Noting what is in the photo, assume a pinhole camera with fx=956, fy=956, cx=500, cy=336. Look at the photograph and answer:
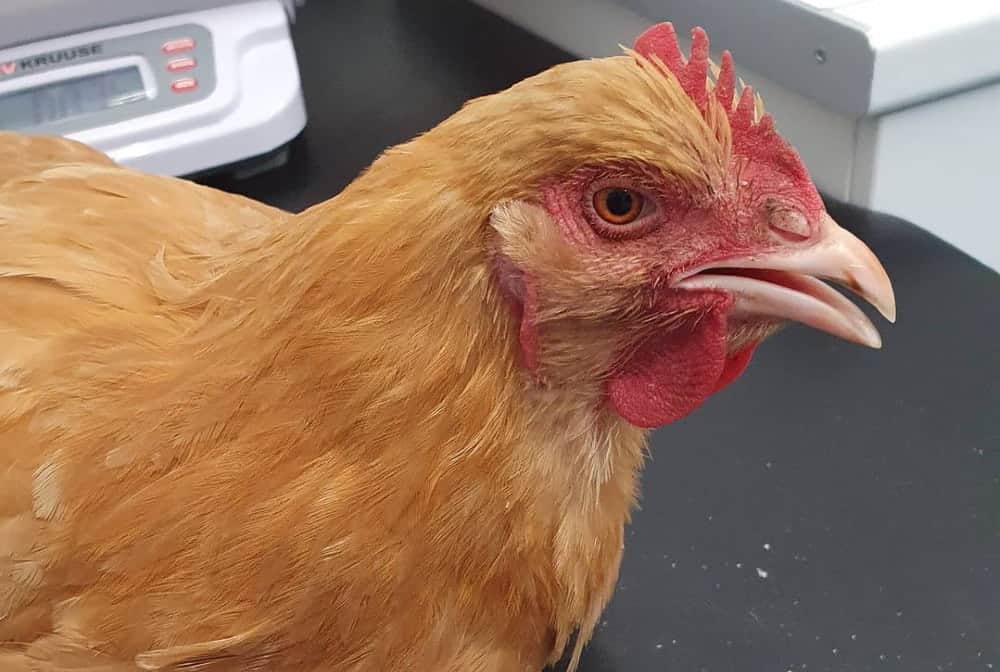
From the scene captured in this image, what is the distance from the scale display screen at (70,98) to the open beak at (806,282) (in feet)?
2.54

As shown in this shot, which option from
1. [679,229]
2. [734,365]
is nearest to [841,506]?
[734,365]

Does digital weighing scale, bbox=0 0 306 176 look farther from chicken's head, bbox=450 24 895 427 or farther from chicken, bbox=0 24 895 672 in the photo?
chicken's head, bbox=450 24 895 427

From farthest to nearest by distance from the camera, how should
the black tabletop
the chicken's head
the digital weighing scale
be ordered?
the digital weighing scale → the black tabletop → the chicken's head

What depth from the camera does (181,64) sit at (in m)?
1.06

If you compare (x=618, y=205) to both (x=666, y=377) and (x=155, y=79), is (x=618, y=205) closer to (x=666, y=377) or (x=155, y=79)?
(x=666, y=377)

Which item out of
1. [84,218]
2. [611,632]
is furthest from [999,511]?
[84,218]

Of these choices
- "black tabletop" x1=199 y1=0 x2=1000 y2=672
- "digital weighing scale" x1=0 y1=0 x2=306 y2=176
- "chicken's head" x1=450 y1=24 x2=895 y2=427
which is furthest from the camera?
"digital weighing scale" x1=0 y1=0 x2=306 y2=176

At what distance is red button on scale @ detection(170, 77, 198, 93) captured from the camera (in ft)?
3.38

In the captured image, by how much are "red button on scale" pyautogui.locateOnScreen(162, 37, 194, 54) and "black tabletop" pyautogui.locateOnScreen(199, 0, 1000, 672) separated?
20 cm

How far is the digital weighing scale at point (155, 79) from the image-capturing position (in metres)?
1.00

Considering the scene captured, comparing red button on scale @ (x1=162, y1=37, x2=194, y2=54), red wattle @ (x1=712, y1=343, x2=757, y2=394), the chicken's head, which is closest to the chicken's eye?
the chicken's head

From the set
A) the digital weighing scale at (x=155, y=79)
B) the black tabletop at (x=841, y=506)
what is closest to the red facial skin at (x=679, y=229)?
the black tabletop at (x=841, y=506)

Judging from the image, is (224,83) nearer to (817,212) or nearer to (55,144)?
(55,144)

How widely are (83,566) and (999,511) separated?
0.67 meters
